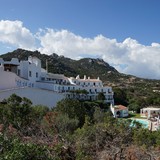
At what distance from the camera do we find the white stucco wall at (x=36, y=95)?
3688 centimetres

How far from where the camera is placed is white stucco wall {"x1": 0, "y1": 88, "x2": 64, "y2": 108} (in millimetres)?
36881

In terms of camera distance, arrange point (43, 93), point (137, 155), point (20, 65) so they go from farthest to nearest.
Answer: point (20, 65) < point (43, 93) < point (137, 155)

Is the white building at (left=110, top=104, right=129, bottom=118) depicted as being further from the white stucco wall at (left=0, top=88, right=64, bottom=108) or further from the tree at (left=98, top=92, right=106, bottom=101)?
the white stucco wall at (left=0, top=88, right=64, bottom=108)

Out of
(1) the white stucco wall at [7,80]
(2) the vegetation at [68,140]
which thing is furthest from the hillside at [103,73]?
(2) the vegetation at [68,140]

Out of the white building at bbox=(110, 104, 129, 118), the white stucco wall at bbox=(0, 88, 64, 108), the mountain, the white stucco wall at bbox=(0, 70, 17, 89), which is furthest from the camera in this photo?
the mountain

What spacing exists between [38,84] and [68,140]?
1436 inches

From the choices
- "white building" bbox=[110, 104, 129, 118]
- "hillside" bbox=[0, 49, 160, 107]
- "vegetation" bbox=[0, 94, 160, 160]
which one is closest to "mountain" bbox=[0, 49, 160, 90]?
"hillside" bbox=[0, 49, 160, 107]

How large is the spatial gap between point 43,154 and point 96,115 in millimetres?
26840

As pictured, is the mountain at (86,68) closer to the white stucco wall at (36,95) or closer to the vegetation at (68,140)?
the white stucco wall at (36,95)

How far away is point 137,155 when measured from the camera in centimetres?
1175

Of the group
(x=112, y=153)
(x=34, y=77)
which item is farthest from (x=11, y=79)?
(x=112, y=153)

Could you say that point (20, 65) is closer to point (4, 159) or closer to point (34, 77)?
point (34, 77)

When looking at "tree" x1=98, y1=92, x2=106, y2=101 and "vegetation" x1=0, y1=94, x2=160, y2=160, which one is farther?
"tree" x1=98, y1=92, x2=106, y2=101

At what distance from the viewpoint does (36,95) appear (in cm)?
4025
